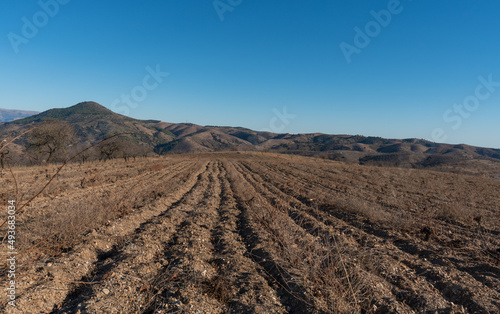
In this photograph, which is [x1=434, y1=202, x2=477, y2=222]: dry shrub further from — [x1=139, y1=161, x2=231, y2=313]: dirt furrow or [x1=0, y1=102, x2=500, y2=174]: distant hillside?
[x1=0, y1=102, x2=500, y2=174]: distant hillside

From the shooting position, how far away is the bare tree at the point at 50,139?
2986cm

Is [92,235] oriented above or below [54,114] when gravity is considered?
below

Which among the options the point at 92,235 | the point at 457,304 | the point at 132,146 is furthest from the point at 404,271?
the point at 132,146

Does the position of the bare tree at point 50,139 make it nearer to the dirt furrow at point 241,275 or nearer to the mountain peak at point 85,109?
the dirt furrow at point 241,275

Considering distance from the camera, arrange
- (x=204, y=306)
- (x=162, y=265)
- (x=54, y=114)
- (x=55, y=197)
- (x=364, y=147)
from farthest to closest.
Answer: (x=54, y=114)
(x=364, y=147)
(x=55, y=197)
(x=162, y=265)
(x=204, y=306)

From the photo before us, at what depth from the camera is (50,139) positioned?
3116 cm

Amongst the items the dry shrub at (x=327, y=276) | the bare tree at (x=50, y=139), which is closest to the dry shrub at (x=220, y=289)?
the dry shrub at (x=327, y=276)

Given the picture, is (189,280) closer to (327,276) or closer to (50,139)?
(327,276)

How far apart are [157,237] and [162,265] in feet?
4.77

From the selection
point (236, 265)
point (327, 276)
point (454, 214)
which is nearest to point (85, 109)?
point (236, 265)

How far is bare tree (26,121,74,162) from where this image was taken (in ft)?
98.0

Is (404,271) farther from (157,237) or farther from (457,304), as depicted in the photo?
(157,237)

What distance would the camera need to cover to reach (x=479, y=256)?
611 centimetres

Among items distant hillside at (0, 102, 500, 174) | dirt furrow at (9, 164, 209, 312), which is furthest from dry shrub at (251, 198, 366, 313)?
distant hillside at (0, 102, 500, 174)
